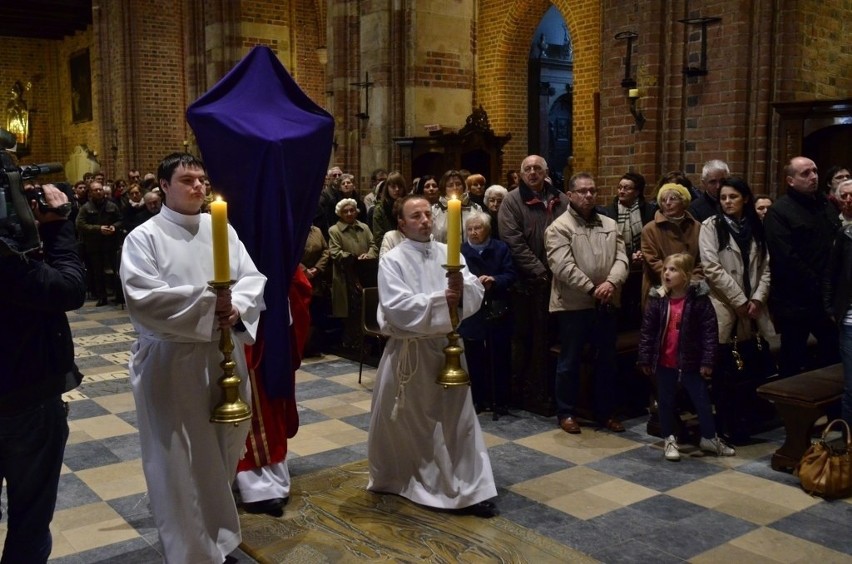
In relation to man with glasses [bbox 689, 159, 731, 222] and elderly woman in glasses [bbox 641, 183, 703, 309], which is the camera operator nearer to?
elderly woman in glasses [bbox 641, 183, 703, 309]

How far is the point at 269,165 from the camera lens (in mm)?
4316

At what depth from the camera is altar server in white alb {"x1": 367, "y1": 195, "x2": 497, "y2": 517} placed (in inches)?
174

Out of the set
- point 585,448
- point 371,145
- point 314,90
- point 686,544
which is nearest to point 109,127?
point 314,90

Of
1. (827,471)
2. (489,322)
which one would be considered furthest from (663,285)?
(827,471)

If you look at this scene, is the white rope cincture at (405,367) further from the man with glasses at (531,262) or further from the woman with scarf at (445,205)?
the woman with scarf at (445,205)

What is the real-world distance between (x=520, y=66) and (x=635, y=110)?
7989 mm

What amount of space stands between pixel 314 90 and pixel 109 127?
19.4 ft

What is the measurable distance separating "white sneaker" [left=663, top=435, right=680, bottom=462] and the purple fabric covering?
2.51m

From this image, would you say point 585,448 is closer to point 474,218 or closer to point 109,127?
point 474,218

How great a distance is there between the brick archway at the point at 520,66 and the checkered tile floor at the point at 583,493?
10019 mm

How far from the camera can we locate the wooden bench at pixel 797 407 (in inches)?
201

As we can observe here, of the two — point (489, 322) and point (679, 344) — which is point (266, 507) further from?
point (679, 344)

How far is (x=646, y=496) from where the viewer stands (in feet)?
15.6

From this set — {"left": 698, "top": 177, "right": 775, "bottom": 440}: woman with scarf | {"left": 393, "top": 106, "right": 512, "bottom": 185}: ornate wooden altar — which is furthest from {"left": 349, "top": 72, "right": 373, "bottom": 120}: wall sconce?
{"left": 698, "top": 177, "right": 775, "bottom": 440}: woman with scarf
